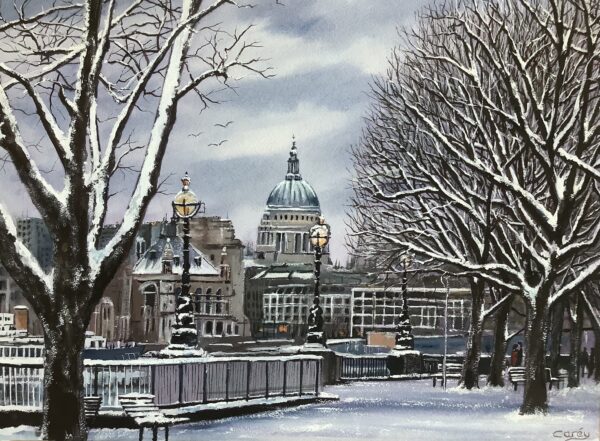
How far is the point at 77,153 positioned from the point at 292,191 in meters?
3.23

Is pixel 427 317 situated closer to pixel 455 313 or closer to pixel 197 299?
pixel 455 313

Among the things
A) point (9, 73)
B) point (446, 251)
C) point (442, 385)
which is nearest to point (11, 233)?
point (9, 73)

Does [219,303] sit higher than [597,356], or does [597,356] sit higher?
[219,303]

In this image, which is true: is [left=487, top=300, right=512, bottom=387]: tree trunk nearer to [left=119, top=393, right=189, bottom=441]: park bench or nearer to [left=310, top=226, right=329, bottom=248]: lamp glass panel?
[left=310, top=226, right=329, bottom=248]: lamp glass panel

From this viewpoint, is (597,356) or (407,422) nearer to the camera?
(407,422)

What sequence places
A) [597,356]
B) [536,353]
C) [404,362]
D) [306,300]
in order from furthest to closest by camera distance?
[404,362] < [597,356] < [306,300] < [536,353]

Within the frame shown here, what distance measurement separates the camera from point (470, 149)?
16469mm

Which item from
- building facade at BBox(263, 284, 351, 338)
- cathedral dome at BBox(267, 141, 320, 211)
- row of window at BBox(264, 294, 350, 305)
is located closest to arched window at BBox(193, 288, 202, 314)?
building facade at BBox(263, 284, 351, 338)

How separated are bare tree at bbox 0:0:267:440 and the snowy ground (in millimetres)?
1482

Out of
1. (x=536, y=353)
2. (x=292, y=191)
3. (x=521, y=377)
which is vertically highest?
(x=292, y=191)

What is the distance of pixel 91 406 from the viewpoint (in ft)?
45.5

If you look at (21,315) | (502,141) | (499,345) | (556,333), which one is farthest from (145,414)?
(556,333)

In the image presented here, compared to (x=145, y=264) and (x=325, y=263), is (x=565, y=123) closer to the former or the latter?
(x=325, y=263)

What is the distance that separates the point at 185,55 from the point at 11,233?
2.58m
